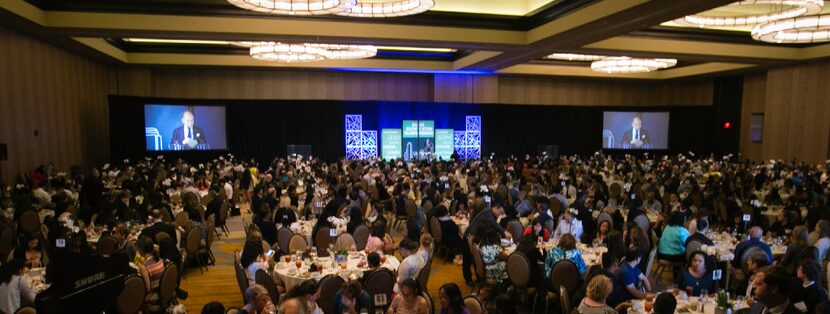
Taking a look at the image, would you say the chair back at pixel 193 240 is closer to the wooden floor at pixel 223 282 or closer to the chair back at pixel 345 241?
the wooden floor at pixel 223 282

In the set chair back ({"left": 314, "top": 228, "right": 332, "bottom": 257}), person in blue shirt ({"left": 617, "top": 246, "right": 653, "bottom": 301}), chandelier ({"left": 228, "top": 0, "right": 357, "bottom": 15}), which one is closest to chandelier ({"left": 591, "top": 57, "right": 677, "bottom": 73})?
chandelier ({"left": 228, "top": 0, "right": 357, "bottom": 15})

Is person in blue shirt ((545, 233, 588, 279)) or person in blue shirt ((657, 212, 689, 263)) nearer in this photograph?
person in blue shirt ((545, 233, 588, 279))

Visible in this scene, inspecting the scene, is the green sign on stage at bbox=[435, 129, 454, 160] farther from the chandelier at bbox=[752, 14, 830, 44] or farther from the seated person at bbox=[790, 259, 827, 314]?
the seated person at bbox=[790, 259, 827, 314]

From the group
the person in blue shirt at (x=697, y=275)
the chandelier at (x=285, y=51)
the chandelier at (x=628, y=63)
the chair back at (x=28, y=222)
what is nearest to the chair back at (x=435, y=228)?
the person in blue shirt at (x=697, y=275)

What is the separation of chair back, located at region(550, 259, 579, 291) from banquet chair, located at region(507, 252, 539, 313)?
0.40 metres

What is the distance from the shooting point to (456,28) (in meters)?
14.8

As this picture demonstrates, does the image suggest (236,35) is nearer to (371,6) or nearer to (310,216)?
(371,6)

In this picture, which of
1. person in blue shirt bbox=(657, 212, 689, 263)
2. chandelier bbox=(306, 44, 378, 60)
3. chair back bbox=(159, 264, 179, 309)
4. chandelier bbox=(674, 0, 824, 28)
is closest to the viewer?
chair back bbox=(159, 264, 179, 309)

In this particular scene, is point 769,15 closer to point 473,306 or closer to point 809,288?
point 809,288

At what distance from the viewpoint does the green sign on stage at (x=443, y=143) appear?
25.2 meters

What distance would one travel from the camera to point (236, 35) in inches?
541

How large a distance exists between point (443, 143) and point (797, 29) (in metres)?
15.2

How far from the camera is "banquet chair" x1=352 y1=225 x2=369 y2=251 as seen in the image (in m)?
8.78

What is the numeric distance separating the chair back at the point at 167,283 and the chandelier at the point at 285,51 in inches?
409
